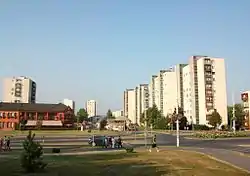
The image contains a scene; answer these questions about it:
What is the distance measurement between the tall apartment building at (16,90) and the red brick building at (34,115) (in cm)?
5937

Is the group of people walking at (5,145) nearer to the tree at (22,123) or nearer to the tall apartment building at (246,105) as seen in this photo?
the tree at (22,123)

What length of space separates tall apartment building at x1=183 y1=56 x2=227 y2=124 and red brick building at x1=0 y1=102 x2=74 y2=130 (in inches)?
1894

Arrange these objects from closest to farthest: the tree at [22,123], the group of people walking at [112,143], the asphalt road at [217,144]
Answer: the asphalt road at [217,144]
the group of people walking at [112,143]
the tree at [22,123]

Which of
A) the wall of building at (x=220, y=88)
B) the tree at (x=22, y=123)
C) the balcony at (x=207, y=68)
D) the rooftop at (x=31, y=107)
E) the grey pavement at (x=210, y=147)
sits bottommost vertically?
the grey pavement at (x=210, y=147)

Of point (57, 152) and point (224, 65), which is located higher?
point (224, 65)

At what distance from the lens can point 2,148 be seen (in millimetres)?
44781

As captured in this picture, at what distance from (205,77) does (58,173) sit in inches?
4455

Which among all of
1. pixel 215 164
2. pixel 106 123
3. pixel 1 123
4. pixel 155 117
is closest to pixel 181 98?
Answer: pixel 155 117

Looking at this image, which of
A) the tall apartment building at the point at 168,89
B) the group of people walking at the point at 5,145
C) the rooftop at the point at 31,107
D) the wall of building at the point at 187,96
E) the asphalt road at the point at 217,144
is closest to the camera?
the asphalt road at the point at 217,144

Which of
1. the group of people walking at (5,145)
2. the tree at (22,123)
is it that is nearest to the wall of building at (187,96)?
the tree at (22,123)

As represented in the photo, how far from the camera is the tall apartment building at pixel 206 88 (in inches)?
5049

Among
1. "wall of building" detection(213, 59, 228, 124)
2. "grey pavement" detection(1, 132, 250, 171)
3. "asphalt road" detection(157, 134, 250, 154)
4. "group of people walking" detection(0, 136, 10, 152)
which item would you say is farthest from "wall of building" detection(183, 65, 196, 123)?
"group of people walking" detection(0, 136, 10, 152)

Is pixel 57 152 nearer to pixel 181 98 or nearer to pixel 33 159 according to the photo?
pixel 33 159

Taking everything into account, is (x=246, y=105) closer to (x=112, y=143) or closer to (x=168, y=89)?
(x=168, y=89)
